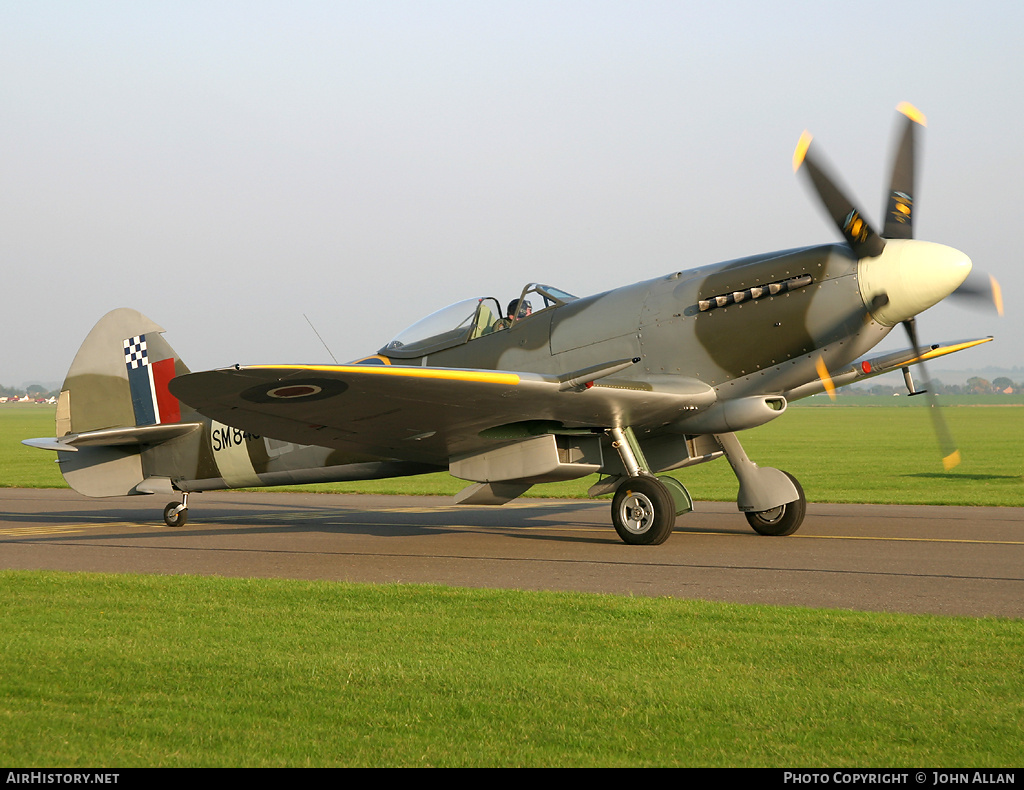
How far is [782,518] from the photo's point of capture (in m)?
11.1

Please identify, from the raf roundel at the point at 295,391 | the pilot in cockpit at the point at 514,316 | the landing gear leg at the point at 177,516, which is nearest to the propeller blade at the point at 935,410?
the pilot in cockpit at the point at 514,316

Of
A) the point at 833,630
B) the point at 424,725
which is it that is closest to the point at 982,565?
the point at 833,630

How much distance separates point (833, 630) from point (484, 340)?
21.0 ft

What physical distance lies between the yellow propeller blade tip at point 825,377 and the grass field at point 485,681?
4.32 metres

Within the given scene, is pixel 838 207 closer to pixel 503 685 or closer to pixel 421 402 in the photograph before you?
pixel 421 402

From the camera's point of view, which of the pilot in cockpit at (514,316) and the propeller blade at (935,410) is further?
the pilot in cockpit at (514,316)

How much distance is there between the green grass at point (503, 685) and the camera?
3.54 metres

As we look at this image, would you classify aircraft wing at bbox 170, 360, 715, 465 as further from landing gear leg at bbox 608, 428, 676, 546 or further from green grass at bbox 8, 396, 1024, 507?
green grass at bbox 8, 396, 1024, 507

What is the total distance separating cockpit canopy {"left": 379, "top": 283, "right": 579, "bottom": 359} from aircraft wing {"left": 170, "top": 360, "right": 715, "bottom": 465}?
4.08 feet

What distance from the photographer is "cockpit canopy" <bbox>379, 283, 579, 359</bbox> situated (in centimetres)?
1130

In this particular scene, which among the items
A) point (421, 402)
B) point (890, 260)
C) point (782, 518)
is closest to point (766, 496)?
point (782, 518)

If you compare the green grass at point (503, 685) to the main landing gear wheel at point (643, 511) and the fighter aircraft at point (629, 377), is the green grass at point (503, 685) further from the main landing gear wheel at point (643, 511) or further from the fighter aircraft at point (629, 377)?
the main landing gear wheel at point (643, 511)

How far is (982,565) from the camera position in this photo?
847 cm

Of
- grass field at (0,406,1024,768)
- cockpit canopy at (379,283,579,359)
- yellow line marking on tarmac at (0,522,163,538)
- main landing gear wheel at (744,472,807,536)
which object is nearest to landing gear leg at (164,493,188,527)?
yellow line marking on tarmac at (0,522,163,538)
